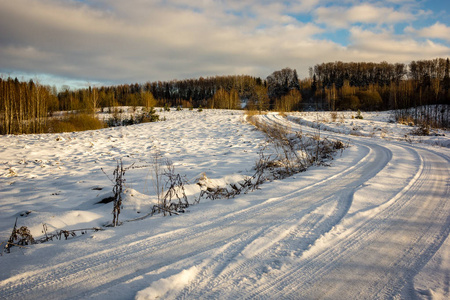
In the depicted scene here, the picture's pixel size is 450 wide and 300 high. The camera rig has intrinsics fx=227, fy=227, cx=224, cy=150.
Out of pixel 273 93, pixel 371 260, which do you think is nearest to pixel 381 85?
→ pixel 273 93

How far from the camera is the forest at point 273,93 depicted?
784 inches

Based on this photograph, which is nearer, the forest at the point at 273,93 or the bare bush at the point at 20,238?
the bare bush at the point at 20,238

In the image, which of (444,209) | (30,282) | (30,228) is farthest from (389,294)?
(30,228)

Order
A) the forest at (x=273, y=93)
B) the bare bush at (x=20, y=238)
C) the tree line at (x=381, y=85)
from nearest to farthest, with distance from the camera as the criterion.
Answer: the bare bush at (x=20, y=238) → the forest at (x=273, y=93) → the tree line at (x=381, y=85)

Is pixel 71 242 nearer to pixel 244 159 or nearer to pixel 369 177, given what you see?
pixel 369 177

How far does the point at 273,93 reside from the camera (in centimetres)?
7619

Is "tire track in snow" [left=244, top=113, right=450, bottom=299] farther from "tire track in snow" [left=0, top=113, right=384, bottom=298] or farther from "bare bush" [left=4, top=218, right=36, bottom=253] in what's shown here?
"bare bush" [left=4, top=218, right=36, bottom=253]

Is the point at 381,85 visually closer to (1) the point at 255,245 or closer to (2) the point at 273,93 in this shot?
(2) the point at 273,93

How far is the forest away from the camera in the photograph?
19.9m

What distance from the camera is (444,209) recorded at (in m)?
2.91

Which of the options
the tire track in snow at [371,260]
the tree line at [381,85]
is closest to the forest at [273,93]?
the tree line at [381,85]

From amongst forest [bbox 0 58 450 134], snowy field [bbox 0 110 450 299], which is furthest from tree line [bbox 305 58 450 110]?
snowy field [bbox 0 110 450 299]

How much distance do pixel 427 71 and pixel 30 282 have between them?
73220mm

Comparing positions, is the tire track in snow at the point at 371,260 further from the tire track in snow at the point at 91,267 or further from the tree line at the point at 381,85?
the tree line at the point at 381,85
